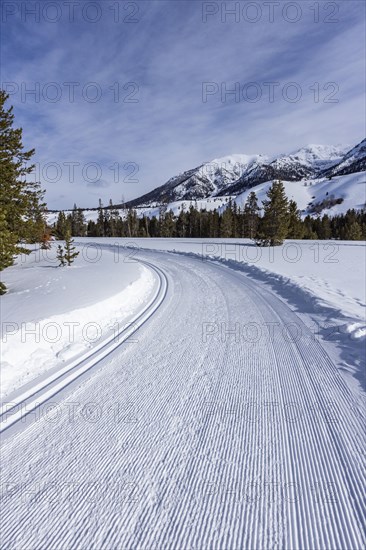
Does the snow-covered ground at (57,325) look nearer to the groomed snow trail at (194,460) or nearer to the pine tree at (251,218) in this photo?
the groomed snow trail at (194,460)

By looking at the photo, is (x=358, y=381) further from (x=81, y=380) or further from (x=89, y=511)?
(x=81, y=380)

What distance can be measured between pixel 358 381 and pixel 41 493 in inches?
142

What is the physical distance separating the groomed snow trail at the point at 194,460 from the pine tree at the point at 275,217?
31.1 m

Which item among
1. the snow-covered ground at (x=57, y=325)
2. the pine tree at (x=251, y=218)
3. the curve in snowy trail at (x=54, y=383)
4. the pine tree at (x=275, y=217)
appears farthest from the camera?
the pine tree at (x=251, y=218)

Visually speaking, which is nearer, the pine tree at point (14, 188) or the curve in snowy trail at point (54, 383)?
the curve in snowy trail at point (54, 383)

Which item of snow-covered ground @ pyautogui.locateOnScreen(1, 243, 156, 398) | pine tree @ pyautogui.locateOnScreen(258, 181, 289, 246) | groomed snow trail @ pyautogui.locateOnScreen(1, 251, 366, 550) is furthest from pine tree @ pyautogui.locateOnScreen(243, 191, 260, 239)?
groomed snow trail @ pyautogui.locateOnScreen(1, 251, 366, 550)

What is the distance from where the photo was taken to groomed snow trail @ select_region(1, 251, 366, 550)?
1.86m

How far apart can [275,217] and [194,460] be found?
3394 centimetres

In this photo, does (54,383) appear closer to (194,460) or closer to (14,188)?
(194,460)

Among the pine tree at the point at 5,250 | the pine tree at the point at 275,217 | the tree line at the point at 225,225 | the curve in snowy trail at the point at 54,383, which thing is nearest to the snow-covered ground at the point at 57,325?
the curve in snowy trail at the point at 54,383

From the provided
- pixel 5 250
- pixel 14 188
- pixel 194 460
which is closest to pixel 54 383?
pixel 194 460

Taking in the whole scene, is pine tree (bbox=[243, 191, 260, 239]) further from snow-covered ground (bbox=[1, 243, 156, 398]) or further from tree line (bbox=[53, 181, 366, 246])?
snow-covered ground (bbox=[1, 243, 156, 398])

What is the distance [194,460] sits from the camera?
243 centimetres

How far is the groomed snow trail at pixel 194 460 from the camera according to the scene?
186 cm
